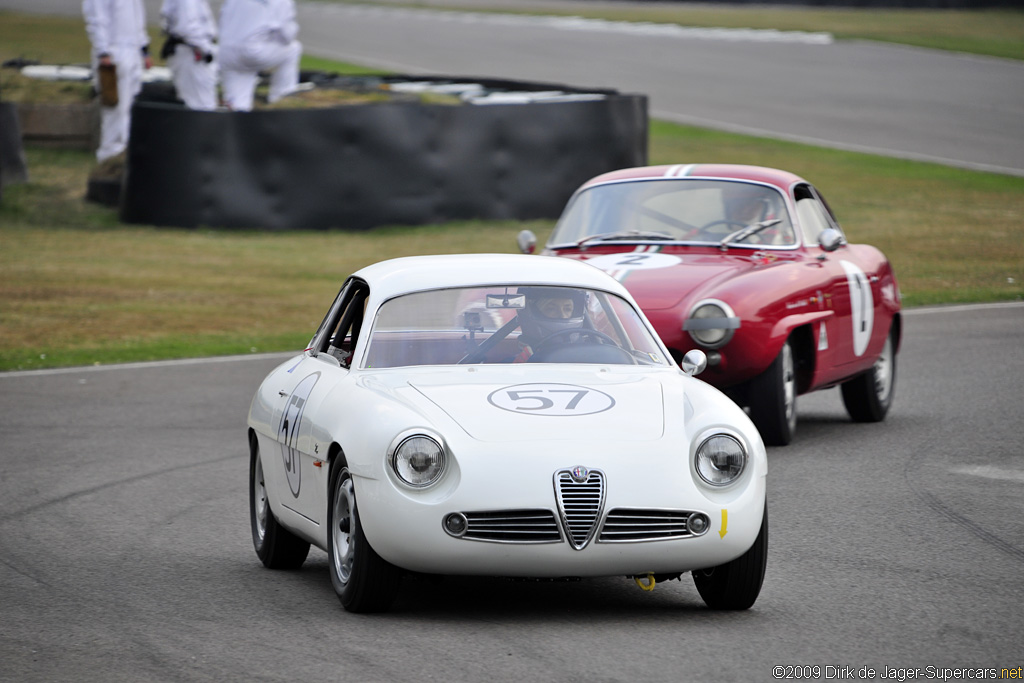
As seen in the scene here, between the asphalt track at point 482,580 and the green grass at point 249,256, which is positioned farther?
the green grass at point 249,256

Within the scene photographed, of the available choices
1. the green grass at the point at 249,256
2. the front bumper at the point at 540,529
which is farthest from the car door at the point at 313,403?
the green grass at the point at 249,256

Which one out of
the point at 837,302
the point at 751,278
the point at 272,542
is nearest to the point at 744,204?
the point at 837,302

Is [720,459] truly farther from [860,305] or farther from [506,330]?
[860,305]

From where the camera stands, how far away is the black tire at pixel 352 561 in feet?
19.2

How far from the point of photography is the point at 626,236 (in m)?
10.9

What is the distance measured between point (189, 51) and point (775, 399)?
1545 cm

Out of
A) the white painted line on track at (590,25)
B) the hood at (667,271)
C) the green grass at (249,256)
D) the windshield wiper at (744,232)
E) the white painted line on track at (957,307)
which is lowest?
the white painted line on track at (590,25)

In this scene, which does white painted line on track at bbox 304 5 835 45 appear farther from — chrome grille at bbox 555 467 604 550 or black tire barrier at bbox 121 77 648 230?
chrome grille at bbox 555 467 604 550

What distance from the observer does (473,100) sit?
79.0 ft

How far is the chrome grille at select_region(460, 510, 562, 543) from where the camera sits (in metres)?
5.66

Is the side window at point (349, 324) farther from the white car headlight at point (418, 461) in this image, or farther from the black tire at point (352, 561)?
the white car headlight at point (418, 461)

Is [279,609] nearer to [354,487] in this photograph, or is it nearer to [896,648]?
[354,487]

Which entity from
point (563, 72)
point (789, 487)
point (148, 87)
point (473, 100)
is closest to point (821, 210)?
point (789, 487)

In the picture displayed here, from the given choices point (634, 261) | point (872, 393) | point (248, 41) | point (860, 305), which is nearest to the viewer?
point (634, 261)
